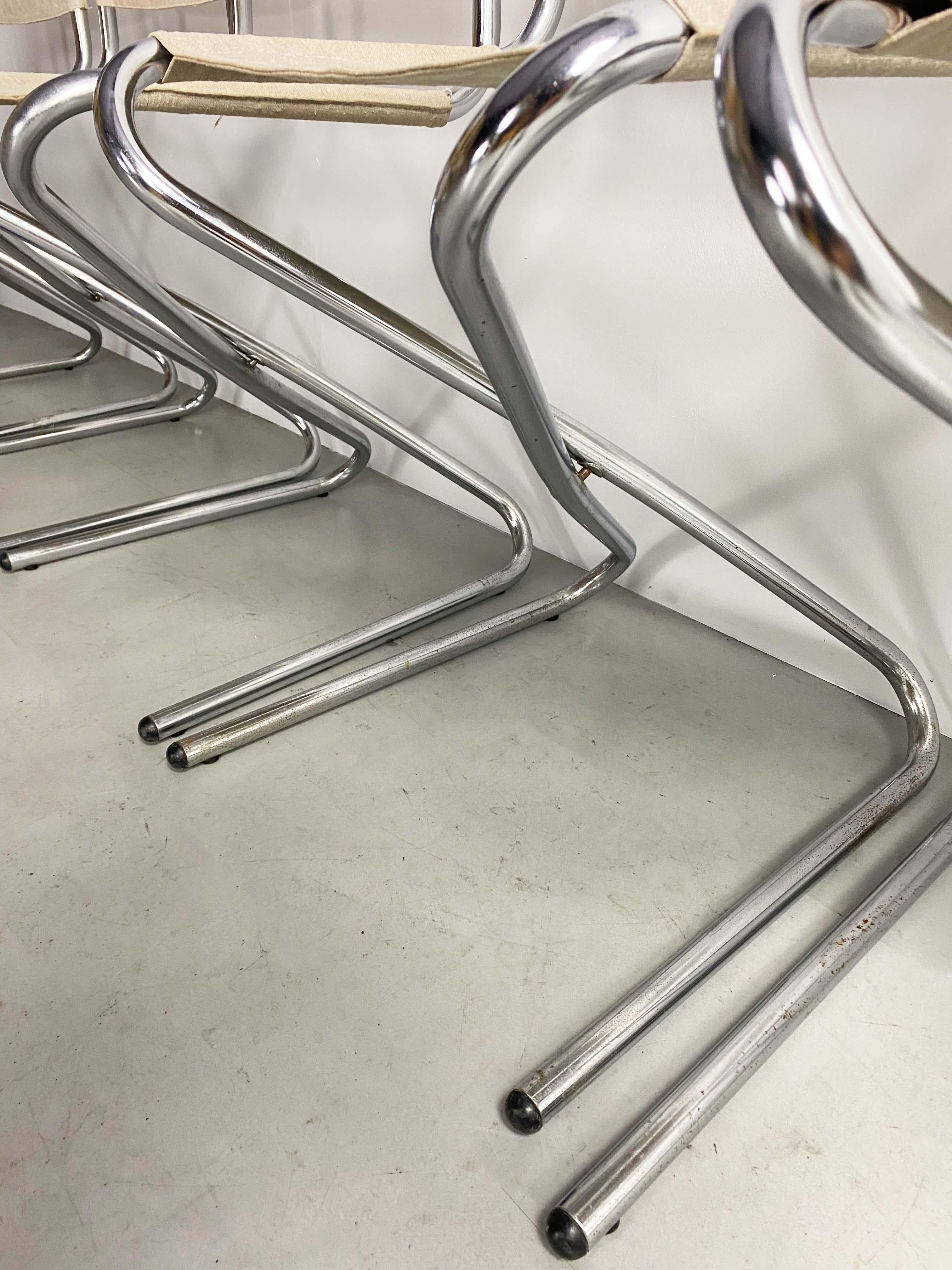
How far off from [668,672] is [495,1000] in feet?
1.70

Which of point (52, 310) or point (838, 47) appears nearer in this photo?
point (838, 47)

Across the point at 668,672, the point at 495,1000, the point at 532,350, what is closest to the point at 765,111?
the point at 495,1000

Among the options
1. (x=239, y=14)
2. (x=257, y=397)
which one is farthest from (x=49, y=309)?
(x=257, y=397)

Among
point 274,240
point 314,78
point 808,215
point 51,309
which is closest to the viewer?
point 808,215

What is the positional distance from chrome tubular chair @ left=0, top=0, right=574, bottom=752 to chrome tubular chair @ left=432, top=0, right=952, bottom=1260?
16cm

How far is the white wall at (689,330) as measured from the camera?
3.18 feet

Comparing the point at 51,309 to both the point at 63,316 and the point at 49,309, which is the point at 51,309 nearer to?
the point at 63,316

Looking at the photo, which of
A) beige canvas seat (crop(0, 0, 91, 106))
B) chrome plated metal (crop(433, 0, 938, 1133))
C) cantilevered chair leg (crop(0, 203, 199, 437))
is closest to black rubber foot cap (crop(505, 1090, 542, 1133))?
chrome plated metal (crop(433, 0, 938, 1133))

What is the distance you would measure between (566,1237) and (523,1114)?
79 millimetres

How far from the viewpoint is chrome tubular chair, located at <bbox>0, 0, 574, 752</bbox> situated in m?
0.71

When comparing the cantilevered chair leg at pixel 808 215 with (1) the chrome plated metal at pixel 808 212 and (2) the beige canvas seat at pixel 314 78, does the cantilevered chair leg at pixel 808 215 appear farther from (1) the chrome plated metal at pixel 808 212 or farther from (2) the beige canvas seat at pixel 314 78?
(2) the beige canvas seat at pixel 314 78

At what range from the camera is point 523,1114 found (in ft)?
2.06

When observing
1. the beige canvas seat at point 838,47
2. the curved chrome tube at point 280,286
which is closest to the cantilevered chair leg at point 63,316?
the curved chrome tube at point 280,286

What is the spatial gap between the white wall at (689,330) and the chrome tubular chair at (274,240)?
17 centimetres
